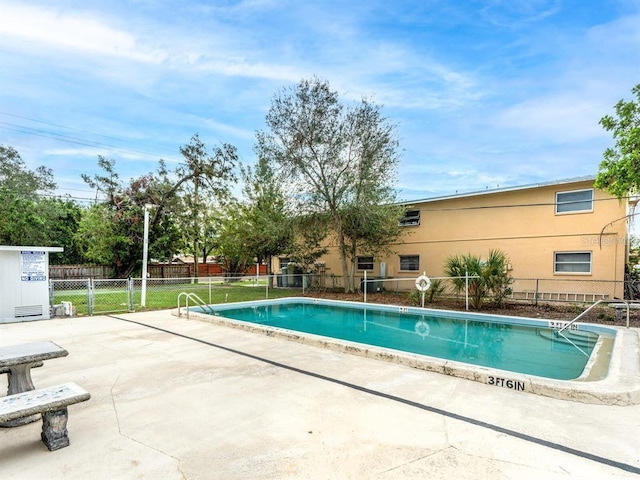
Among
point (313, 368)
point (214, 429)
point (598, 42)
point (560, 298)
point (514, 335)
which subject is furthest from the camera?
point (560, 298)

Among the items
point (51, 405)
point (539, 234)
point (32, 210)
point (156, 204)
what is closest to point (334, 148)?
point (539, 234)

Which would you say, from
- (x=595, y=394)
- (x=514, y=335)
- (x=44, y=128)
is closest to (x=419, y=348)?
(x=514, y=335)

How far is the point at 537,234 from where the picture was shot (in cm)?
1452

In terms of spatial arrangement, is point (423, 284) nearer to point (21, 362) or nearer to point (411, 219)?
point (411, 219)

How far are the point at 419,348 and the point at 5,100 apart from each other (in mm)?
22032

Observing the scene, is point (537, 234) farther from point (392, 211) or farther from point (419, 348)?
point (419, 348)

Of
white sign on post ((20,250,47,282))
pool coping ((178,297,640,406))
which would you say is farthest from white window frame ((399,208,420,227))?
white sign on post ((20,250,47,282))

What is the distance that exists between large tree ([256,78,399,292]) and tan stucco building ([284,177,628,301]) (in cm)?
309

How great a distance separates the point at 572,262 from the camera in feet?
45.5

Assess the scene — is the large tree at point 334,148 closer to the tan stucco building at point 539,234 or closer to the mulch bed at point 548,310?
the tan stucco building at point 539,234

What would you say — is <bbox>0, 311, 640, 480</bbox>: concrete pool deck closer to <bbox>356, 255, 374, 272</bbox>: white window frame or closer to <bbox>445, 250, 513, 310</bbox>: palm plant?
<bbox>445, 250, 513, 310</bbox>: palm plant

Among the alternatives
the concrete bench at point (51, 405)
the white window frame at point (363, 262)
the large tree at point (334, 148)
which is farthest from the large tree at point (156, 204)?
the concrete bench at point (51, 405)

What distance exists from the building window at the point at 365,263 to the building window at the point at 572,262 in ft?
28.6

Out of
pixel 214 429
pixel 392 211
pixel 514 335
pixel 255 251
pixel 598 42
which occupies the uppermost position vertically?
pixel 598 42
